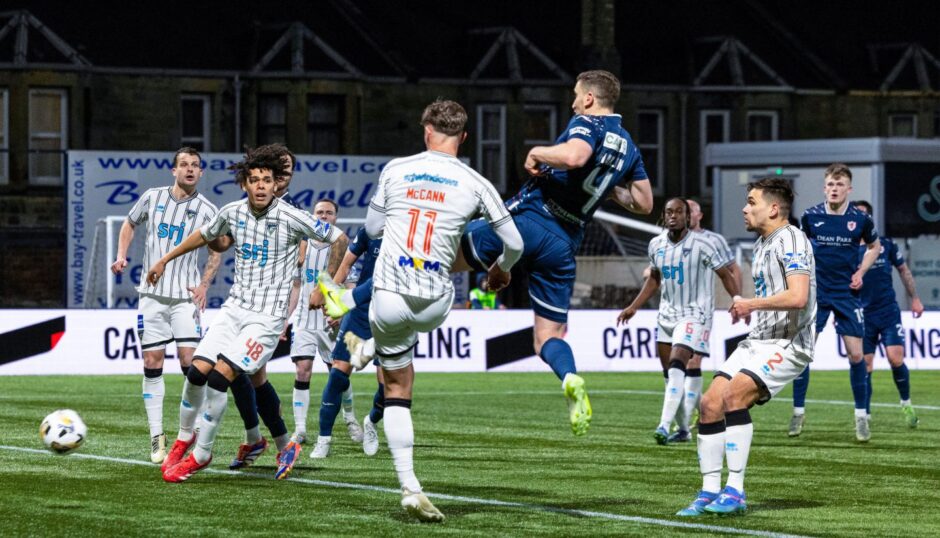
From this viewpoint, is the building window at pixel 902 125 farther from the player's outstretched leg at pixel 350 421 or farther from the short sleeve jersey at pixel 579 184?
the short sleeve jersey at pixel 579 184

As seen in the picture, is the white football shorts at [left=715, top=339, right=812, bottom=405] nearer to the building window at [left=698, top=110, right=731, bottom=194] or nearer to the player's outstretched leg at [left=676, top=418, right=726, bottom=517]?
the player's outstretched leg at [left=676, top=418, right=726, bottom=517]

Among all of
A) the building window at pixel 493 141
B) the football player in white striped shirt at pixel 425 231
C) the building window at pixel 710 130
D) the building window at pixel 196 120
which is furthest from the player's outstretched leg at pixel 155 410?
the building window at pixel 710 130

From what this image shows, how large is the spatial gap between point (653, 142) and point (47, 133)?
16652 millimetres

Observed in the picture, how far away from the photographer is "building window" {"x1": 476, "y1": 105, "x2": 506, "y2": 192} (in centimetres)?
4753

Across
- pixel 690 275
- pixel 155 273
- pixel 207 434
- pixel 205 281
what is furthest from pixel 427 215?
pixel 690 275

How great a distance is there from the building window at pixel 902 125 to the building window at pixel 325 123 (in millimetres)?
16362

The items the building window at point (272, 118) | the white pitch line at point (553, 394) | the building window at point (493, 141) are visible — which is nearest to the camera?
Answer: the white pitch line at point (553, 394)

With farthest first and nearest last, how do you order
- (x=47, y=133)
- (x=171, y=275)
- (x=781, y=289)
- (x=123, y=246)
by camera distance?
(x=47, y=133) → (x=123, y=246) → (x=171, y=275) → (x=781, y=289)

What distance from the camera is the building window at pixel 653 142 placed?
161ft

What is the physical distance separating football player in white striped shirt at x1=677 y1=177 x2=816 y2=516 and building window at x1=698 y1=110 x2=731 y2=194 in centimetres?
3923

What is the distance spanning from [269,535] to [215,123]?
35.8 metres

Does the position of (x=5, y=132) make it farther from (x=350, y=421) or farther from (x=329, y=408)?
(x=329, y=408)

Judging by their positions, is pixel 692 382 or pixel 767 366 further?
pixel 692 382

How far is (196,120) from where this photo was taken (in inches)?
1762
